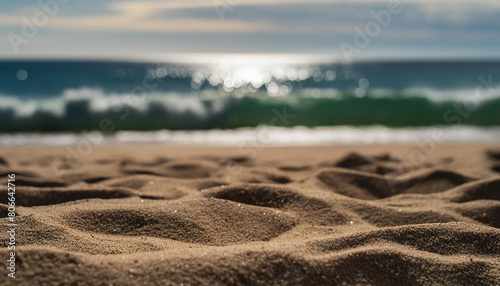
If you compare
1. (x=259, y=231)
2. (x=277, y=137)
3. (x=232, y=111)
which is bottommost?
(x=277, y=137)

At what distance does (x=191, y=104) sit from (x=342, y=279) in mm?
8762

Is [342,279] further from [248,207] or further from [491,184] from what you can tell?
[491,184]

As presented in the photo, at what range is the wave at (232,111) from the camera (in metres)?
→ 9.03

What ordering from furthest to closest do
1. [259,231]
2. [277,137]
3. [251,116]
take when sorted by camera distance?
[251,116]
[277,137]
[259,231]

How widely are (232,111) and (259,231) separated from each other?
8.14 m

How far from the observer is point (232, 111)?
9.91 metres

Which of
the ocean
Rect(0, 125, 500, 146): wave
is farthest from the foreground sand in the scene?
the ocean

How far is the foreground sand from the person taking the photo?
1.30 metres

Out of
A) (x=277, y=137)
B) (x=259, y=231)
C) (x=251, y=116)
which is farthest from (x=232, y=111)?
(x=259, y=231)

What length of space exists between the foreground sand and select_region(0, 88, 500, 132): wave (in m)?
6.27

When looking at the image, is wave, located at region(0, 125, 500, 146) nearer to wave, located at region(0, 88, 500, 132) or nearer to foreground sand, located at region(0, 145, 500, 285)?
wave, located at region(0, 88, 500, 132)

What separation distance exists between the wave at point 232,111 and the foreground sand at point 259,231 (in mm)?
6267

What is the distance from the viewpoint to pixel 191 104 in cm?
992

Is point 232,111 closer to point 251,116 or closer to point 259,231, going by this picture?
point 251,116
